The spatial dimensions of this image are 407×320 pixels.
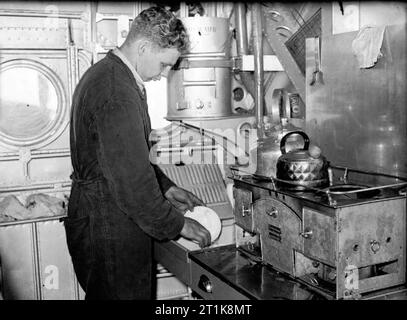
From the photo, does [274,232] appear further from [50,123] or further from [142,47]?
[50,123]

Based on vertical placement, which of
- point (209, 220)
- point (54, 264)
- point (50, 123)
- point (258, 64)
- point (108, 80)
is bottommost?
point (54, 264)

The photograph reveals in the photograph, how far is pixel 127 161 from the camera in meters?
1.93

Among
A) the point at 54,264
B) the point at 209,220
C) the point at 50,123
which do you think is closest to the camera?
the point at 209,220

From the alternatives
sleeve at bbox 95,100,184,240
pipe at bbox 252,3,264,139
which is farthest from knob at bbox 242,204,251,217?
pipe at bbox 252,3,264,139

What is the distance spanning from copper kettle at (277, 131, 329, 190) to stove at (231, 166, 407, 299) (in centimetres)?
3

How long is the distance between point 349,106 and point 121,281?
1307mm

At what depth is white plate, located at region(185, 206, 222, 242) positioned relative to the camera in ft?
8.25

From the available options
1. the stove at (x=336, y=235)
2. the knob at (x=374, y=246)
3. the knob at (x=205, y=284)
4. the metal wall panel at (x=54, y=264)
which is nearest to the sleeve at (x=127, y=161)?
the knob at (x=205, y=284)

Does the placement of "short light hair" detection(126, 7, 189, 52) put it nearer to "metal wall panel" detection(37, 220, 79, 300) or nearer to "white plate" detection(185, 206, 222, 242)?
"white plate" detection(185, 206, 222, 242)

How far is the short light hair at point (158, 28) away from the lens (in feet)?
6.75

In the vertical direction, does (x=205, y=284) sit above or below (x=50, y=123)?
below

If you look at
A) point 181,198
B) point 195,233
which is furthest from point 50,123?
point 195,233

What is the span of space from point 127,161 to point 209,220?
76 cm
